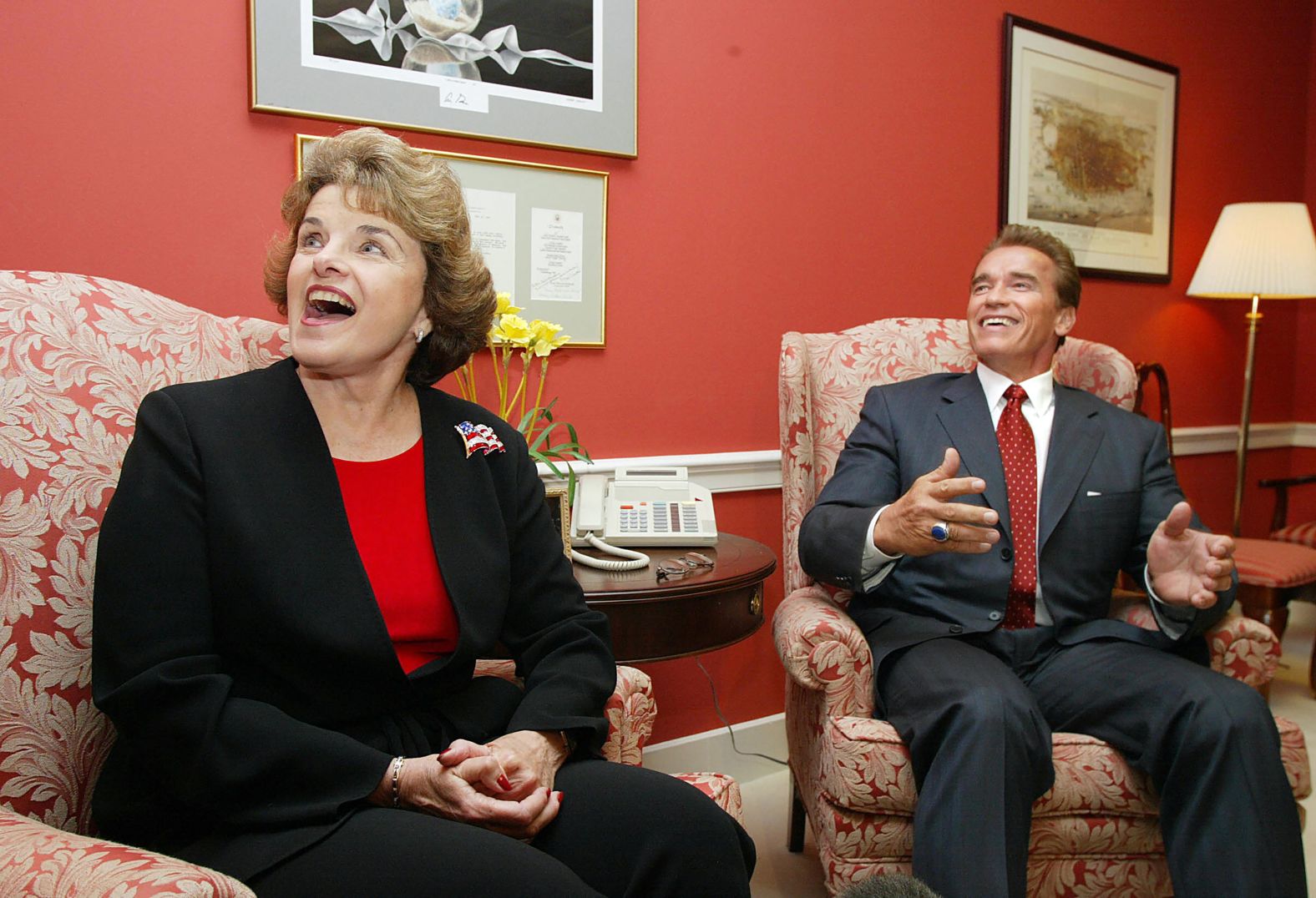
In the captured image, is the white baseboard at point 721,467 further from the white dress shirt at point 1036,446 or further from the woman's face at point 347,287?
the woman's face at point 347,287

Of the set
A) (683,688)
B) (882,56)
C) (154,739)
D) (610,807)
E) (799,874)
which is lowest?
(799,874)

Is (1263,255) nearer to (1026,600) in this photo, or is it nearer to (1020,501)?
(1020,501)

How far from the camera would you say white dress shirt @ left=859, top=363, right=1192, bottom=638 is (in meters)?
1.82

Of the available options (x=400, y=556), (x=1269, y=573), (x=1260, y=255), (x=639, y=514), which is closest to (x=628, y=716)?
(x=400, y=556)

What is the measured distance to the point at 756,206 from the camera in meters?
2.61

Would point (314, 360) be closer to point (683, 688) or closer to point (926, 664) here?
point (926, 664)

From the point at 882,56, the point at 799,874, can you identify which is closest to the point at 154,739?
the point at 799,874

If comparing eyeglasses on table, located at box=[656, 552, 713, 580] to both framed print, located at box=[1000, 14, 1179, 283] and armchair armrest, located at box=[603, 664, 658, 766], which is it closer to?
armchair armrest, located at box=[603, 664, 658, 766]

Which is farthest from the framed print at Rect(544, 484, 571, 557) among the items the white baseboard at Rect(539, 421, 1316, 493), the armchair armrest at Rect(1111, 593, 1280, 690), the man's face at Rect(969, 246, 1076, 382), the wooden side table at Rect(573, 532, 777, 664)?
the armchair armrest at Rect(1111, 593, 1280, 690)

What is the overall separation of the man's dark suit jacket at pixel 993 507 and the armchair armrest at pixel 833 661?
0.27ft

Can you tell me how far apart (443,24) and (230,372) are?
1061 mm

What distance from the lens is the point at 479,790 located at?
3.66 ft

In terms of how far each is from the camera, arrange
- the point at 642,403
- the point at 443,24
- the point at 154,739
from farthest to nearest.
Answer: the point at 642,403 < the point at 443,24 < the point at 154,739

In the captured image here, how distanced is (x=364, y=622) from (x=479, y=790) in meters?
0.26
